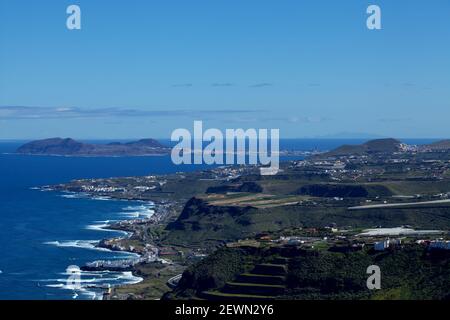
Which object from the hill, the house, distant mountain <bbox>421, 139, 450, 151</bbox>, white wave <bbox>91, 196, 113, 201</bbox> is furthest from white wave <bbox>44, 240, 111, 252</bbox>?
distant mountain <bbox>421, 139, 450, 151</bbox>

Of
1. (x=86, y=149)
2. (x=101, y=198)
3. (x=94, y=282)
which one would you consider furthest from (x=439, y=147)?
(x=86, y=149)

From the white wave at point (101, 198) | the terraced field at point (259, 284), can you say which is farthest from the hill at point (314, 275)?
the white wave at point (101, 198)

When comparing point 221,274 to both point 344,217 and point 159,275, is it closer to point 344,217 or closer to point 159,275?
point 159,275

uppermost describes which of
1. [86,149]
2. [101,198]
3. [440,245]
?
[440,245]

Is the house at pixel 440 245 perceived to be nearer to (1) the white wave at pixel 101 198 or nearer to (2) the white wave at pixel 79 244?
(2) the white wave at pixel 79 244

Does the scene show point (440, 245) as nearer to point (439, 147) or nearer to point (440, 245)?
point (440, 245)
